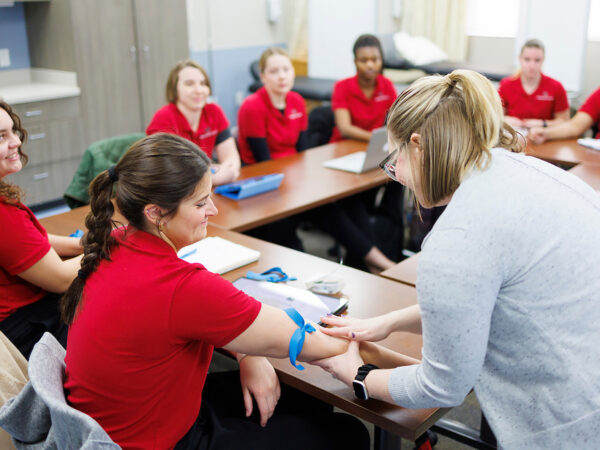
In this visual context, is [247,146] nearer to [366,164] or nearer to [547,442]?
[366,164]

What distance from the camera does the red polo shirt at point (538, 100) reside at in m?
3.92

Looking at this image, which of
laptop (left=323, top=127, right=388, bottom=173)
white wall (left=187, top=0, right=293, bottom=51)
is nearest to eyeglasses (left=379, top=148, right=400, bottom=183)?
laptop (left=323, top=127, right=388, bottom=173)

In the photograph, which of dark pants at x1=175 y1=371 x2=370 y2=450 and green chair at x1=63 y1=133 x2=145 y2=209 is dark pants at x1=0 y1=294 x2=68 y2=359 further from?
green chair at x1=63 y1=133 x2=145 y2=209

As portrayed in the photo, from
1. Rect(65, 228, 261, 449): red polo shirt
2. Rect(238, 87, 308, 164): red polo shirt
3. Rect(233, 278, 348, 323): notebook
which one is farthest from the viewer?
Rect(238, 87, 308, 164): red polo shirt

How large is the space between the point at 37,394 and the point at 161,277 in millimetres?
316

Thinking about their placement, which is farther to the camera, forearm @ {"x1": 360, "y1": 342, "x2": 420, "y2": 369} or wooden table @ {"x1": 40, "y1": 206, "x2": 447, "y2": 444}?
forearm @ {"x1": 360, "y1": 342, "x2": 420, "y2": 369}

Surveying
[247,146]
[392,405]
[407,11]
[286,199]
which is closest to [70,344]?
[392,405]

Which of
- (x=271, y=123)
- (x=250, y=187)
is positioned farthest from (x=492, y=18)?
(x=250, y=187)

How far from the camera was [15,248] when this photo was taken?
70.3 inches

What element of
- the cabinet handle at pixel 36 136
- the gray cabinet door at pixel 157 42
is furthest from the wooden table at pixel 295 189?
the gray cabinet door at pixel 157 42

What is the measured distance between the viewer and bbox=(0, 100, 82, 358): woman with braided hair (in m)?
1.79

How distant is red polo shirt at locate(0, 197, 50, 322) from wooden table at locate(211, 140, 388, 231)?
0.73m

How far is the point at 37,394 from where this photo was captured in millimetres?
1232

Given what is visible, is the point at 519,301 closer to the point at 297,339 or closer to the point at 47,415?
the point at 297,339
